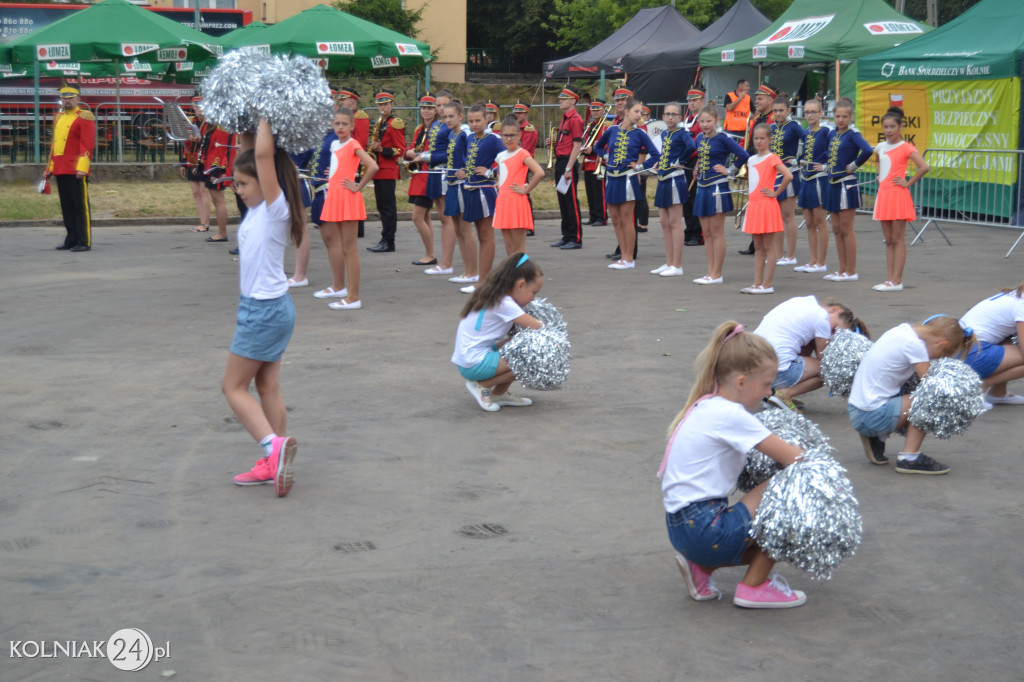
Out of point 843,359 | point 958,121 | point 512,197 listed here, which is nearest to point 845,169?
point 512,197

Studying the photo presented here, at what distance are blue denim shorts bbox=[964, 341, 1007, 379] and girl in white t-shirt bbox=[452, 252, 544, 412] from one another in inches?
107

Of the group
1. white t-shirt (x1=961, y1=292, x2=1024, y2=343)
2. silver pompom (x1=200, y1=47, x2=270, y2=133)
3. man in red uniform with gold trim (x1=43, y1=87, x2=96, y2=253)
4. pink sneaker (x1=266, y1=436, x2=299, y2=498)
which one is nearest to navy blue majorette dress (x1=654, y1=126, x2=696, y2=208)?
white t-shirt (x1=961, y1=292, x2=1024, y2=343)

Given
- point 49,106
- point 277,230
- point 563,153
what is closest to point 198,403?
point 277,230

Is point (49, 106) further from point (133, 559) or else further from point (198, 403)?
point (133, 559)

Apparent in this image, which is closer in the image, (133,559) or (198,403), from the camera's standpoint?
(133,559)

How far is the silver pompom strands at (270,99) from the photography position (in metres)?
5.23

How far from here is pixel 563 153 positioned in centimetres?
1603

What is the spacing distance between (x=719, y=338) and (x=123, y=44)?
17.8 meters

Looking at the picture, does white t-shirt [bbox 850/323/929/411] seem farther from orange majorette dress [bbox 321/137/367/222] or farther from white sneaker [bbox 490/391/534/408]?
orange majorette dress [bbox 321/137/367/222]

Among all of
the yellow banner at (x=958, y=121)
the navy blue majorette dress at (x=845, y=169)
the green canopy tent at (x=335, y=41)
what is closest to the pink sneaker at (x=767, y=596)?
the navy blue majorette dress at (x=845, y=169)

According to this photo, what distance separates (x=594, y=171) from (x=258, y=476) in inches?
449

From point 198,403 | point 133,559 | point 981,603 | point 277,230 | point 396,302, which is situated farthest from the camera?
point 396,302

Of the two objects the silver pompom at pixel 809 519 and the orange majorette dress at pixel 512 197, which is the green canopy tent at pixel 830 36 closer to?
the orange majorette dress at pixel 512 197

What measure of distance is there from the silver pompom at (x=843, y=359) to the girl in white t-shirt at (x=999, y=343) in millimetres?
879
